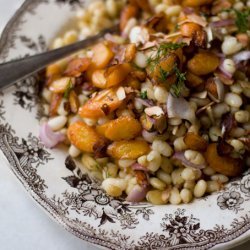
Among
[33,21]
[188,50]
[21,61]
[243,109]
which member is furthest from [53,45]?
[243,109]

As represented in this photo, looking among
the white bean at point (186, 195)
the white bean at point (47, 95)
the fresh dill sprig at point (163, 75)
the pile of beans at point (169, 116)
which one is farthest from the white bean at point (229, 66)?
the white bean at point (47, 95)

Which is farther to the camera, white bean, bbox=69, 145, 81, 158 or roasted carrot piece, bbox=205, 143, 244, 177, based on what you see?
white bean, bbox=69, 145, 81, 158

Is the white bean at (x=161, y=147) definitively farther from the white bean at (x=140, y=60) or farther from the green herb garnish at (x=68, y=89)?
the green herb garnish at (x=68, y=89)

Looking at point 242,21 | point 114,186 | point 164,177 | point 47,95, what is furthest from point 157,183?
point 242,21

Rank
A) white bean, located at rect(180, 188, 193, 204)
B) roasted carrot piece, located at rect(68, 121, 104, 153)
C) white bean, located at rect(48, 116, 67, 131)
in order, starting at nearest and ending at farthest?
white bean, located at rect(180, 188, 193, 204)
roasted carrot piece, located at rect(68, 121, 104, 153)
white bean, located at rect(48, 116, 67, 131)

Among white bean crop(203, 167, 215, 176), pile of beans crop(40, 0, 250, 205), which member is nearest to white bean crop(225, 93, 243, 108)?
pile of beans crop(40, 0, 250, 205)

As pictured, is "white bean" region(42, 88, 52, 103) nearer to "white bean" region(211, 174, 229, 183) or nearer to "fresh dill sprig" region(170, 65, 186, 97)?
"fresh dill sprig" region(170, 65, 186, 97)
